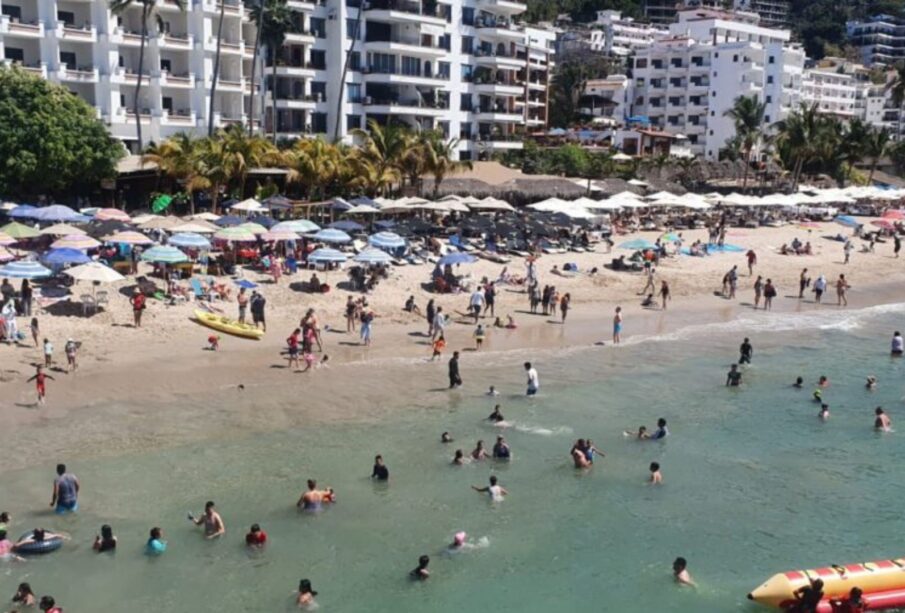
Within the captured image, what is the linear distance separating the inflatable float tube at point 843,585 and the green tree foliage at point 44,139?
34.1m

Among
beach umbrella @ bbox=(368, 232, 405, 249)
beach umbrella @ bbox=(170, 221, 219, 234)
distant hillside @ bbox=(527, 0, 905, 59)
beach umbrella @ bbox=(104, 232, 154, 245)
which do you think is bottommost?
beach umbrella @ bbox=(368, 232, 405, 249)

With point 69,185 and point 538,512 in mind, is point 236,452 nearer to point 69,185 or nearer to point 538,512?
point 538,512

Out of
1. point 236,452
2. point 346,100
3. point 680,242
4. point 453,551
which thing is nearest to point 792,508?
point 453,551

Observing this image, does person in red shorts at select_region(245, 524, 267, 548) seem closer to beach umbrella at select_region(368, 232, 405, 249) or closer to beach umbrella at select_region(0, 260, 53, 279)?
beach umbrella at select_region(0, 260, 53, 279)

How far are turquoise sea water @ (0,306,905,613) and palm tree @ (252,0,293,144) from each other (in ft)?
117

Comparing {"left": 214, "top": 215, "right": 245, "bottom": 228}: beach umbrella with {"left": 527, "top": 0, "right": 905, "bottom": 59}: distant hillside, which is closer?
{"left": 214, "top": 215, "right": 245, "bottom": 228}: beach umbrella

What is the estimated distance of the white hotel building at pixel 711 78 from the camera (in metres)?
96.0

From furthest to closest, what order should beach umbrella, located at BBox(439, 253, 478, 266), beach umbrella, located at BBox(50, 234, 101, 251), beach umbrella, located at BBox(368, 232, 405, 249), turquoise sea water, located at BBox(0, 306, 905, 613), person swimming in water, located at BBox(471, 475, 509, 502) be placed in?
beach umbrella, located at BBox(368, 232, 405, 249) → beach umbrella, located at BBox(439, 253, 478, 266) → beach umbrella, located at BBox(50, 234, 101, 251) → person swimming in water, located at BBox(471, 475, 509, 502) → turquoise sea water, located at BBox(0, 306, 905, 613)

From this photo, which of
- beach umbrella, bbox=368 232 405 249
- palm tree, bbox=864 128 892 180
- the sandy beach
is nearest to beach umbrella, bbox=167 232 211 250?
the sandy beach

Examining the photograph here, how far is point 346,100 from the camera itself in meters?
61.5

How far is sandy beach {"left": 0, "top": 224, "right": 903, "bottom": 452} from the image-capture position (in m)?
23.8

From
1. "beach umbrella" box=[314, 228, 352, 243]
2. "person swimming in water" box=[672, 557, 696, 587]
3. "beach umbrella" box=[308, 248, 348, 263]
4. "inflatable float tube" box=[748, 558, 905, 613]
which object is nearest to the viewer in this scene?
"inflatable float tube" box=[748, 558, 905, 613]

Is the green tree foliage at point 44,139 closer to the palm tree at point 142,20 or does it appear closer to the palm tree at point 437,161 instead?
the palm tree at point 142,20

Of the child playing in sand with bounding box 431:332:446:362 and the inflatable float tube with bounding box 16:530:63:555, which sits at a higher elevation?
the child playing in sand with bounding box 431:332:446:362
